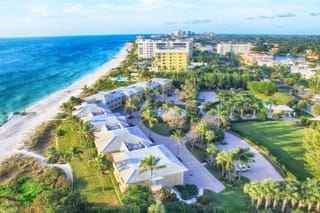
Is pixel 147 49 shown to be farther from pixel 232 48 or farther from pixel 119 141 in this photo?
pixel 119 141

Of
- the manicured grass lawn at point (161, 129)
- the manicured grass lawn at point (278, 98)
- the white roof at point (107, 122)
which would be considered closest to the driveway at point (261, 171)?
the manicured grass lawn at point (161, 129)

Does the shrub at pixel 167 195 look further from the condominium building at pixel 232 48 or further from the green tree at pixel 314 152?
the condominium building at pixel 232 48

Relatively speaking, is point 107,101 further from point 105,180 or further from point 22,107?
point 105,180

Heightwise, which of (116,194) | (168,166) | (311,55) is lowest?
(116,194)

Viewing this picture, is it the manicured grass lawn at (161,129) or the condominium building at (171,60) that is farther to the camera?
the condominium building at (171,60)

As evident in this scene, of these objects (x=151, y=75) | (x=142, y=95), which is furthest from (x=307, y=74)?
(x=142, y=95)
